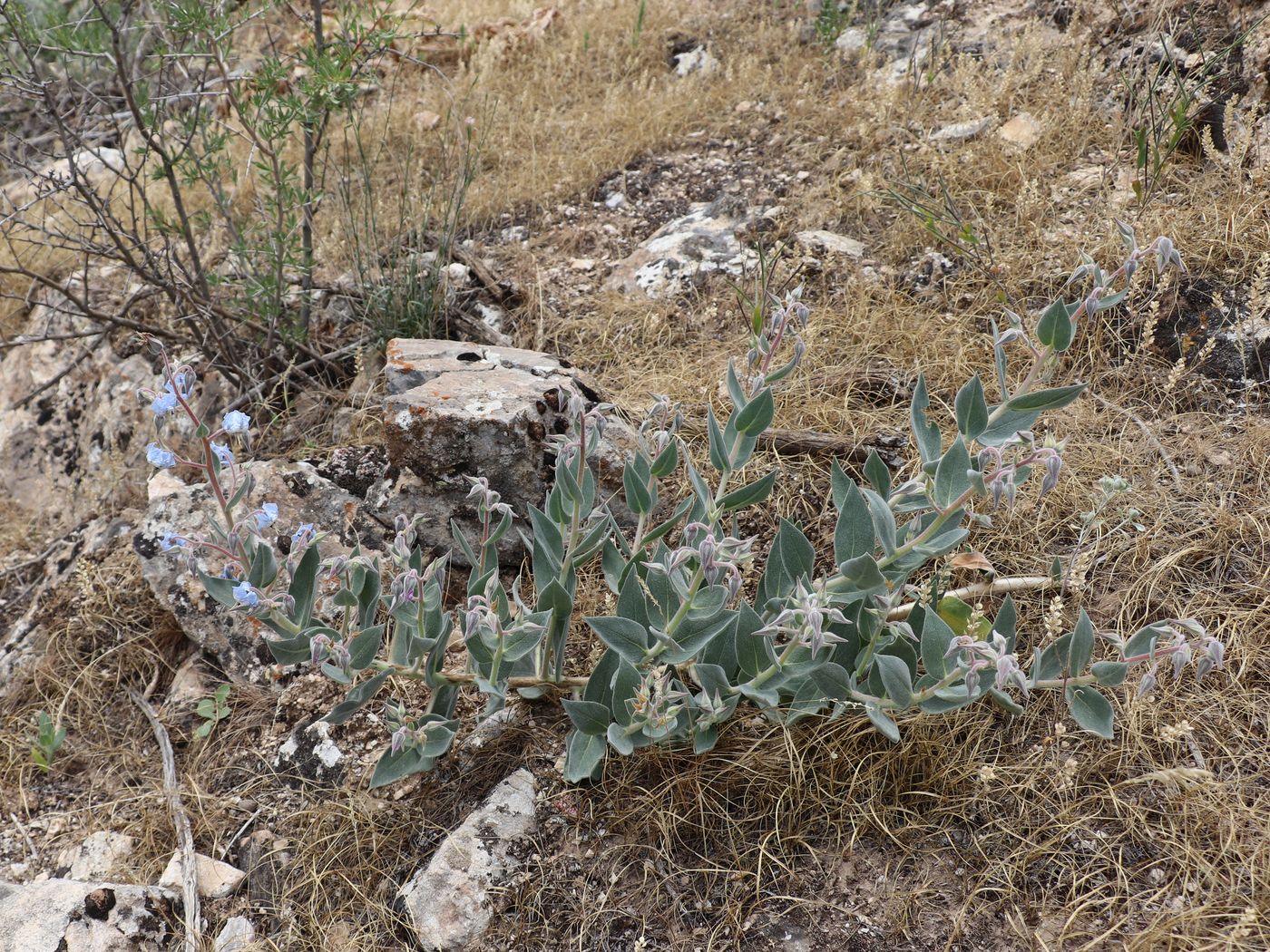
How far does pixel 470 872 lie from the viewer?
2.04 m

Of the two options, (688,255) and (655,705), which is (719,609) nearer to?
(655,705)

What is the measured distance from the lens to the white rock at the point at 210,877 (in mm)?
2217

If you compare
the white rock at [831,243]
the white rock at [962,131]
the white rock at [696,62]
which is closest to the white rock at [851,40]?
the white rock at [696,62]

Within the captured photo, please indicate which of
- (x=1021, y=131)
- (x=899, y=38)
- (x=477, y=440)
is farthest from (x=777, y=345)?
(x=899, y=38)

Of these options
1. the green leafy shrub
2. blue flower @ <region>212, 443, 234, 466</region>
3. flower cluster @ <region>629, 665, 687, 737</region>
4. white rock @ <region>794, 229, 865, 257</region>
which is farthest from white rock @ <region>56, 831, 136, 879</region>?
white rock @ <region>794, 229, 865, 257</region>

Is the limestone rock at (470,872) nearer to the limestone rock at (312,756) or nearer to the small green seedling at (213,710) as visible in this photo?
the limestone rock at (312,756)

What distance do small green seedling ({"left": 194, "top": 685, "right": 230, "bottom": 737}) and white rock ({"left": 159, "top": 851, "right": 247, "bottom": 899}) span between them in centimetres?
37

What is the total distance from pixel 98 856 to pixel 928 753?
81.4 inches

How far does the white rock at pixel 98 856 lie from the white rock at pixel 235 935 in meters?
0.41

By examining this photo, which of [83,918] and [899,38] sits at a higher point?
[899,38]

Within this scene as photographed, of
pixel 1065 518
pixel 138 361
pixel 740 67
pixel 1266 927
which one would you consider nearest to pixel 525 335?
pixel 138 361

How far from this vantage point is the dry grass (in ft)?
6.27

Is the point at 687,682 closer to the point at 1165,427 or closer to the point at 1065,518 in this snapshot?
the point at 1065,518

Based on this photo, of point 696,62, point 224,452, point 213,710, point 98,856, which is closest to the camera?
point 224,452
